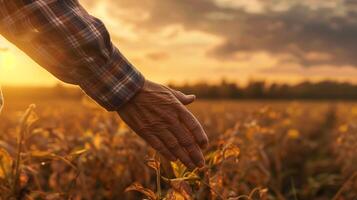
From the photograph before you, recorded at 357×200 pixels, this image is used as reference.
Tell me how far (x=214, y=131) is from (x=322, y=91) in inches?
1186

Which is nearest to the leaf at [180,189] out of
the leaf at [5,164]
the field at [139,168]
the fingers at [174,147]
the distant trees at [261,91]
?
the field at [139,168]

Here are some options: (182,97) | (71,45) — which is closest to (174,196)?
(182,97)

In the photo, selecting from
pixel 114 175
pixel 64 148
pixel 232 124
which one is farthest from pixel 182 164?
pixel 232 124

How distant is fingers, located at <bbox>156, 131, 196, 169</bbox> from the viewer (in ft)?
7.12

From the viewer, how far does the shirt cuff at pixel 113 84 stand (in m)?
2.11

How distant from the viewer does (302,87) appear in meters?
37.3

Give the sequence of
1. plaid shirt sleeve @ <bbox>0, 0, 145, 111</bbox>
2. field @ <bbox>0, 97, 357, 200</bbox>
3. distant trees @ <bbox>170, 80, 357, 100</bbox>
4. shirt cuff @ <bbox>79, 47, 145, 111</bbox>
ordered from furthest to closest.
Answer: distant trees @ <bbox>170, 80, 357, 100</bbox>
field @ <bbox>0, 97, 357, 200</bbox>
shirt cuff @ <bbox>79, 47, 145, 111</bbox>
plaid shirt sleeve @ <bbox>0, 0, 145, 111</bbox>

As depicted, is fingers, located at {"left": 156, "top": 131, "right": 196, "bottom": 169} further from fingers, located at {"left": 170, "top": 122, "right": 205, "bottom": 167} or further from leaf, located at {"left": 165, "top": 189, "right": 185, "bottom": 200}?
leaf, located at {"left": 165, "top": 189, "right": 185, "bottom": 200}

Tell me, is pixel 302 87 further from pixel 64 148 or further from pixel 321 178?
pixel 64 148

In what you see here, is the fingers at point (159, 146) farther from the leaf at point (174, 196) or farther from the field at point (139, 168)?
the leaf at point (174, 196)

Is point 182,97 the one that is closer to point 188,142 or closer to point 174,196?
point 188,142

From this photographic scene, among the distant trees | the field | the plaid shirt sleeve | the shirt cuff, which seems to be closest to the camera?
the plaid shirt sleeve

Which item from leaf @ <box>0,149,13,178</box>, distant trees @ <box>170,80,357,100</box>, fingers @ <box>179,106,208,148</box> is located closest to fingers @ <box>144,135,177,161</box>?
fingers @ <box>179,106,208,148</box>

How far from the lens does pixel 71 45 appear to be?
2000 mm
